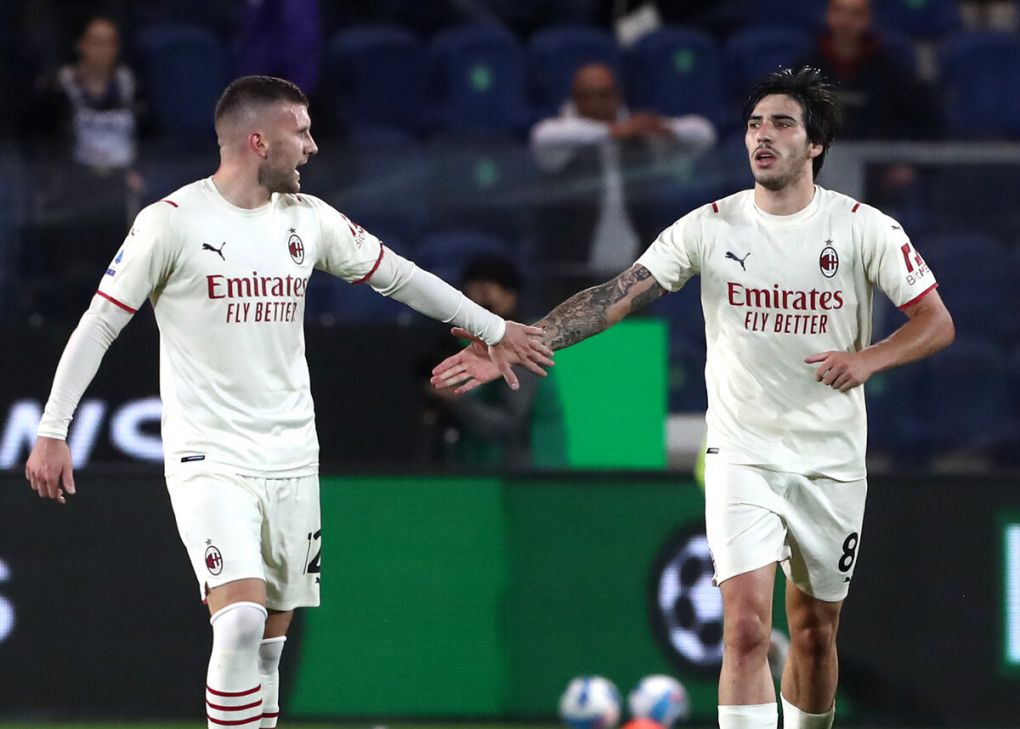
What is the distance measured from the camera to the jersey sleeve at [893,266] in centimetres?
645

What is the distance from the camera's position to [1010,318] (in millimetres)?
8914

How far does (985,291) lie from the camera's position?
350 inches

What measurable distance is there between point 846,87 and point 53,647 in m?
5.19

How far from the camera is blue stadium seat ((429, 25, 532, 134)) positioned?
11578 millimetres

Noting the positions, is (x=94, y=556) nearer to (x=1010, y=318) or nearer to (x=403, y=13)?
(x=1010, y=318)

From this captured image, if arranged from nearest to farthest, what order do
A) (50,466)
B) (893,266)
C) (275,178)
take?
(50,466)
(275,178)
(893,266)

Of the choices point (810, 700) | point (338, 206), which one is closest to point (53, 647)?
point (338, 206)

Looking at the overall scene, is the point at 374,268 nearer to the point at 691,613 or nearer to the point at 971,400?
the point at 691,613

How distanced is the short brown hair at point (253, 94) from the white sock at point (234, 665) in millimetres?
1683

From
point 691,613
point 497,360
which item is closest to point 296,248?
point 497,360

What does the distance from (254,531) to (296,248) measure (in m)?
0.97

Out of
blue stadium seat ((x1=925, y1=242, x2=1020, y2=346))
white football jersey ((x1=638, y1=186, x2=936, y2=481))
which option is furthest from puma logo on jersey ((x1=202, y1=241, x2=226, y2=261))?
blue stadium seat ((x1=925, y1=242, x2=1020, y2=346))

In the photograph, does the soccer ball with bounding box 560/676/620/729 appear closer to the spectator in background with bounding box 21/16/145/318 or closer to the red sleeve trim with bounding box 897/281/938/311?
the red sleeve trim with bounding box 897/281/938/311

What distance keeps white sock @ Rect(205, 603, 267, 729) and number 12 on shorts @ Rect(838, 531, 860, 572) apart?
6.68 feet
